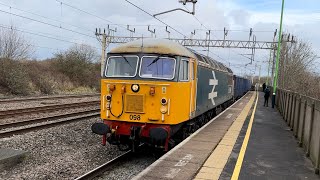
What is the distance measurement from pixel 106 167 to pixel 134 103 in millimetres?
1815

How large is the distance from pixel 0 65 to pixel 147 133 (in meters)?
24.1

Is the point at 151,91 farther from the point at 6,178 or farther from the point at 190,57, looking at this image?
the point at 6,178

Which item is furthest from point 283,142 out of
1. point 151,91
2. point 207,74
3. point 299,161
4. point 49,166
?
point 49,166

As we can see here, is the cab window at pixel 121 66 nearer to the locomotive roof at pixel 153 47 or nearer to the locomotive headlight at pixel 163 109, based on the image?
the locomotive roof at pixel 153 47

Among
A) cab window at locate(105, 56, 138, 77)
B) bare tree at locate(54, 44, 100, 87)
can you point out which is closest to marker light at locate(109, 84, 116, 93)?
cab window at locate(105, 56, 138, 77)

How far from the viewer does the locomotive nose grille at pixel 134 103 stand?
9.37 meters

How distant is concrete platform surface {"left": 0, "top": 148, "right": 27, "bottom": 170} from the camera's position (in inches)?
323

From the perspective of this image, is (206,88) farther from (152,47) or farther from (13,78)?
(13,78)

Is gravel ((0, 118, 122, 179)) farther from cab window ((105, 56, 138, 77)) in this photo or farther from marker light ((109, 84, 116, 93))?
cab window ((105, 56, 138, 77))

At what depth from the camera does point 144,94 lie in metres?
9.34

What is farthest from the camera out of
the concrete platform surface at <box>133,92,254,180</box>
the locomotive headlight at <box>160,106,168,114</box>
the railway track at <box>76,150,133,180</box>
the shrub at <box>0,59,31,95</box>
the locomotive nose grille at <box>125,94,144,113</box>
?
the shrub at <box>0,59,31,95</box>

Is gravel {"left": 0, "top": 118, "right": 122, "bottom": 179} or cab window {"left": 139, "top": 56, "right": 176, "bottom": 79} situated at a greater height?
cab window {"left": 139, "top": 56, "right": 176, "bottom": 79}

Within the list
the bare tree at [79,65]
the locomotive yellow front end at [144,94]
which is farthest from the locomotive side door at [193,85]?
the bare tree at [79,65]

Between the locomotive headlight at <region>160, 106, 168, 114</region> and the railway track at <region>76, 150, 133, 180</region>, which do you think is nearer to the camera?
the railway track at <region>76, 150, 133, 180</region>
